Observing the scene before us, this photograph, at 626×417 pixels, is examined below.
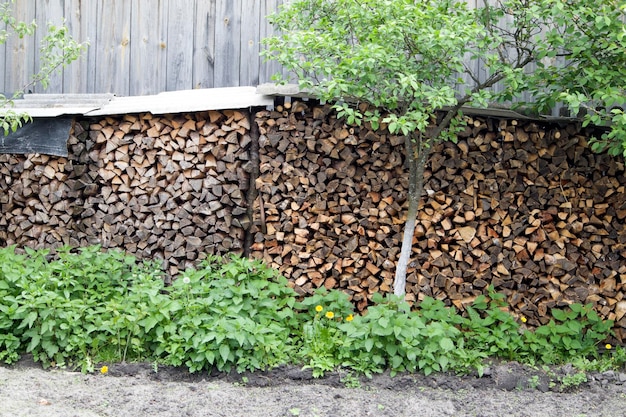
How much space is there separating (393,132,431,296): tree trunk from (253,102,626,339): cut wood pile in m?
0.24

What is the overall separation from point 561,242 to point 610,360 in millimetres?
970

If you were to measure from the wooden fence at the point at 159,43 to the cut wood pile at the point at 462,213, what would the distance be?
2.64ft

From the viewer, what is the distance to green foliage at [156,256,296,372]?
4.87 metres

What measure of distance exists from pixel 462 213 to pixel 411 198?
0.53 metres

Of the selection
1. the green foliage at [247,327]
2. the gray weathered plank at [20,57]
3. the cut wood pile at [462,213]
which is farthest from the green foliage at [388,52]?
the gray weathered plank at [20,57]

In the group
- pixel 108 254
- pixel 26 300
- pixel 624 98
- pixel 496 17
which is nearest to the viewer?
pixel 624 98

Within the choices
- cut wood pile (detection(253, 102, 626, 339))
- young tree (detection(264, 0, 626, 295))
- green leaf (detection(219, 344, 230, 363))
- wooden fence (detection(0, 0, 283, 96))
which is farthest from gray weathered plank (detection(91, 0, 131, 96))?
green leaf (detection(219, 344, 230, 363))

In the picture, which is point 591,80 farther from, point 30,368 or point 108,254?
point 30,368

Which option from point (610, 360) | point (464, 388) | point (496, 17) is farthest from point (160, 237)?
point (610, 360)

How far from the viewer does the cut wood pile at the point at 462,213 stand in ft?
18.9

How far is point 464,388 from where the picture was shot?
491 centimetres

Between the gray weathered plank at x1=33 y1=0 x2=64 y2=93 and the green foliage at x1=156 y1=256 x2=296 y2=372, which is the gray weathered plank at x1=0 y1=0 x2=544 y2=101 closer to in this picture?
the gray weathered plank at x1=33 y1=0 x2=64 y2=93

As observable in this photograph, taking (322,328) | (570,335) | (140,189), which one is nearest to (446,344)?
(322,328)

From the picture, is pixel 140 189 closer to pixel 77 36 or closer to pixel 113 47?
pixel 113 47
